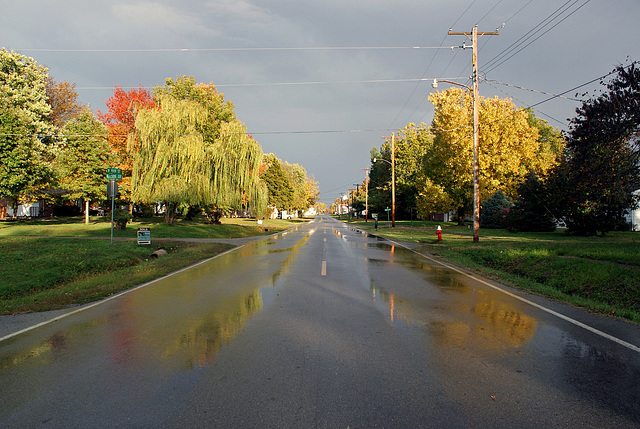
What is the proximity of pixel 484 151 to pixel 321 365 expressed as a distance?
3635 cm

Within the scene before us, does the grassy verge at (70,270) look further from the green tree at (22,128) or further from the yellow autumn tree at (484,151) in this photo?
the yellow autumn tree at (484,151)

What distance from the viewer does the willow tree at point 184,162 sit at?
28.8 m

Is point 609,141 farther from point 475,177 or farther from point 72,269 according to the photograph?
point 72,269

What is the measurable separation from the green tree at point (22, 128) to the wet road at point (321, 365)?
81.1 feet

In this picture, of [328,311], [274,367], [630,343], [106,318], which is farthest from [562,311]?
[106,318]

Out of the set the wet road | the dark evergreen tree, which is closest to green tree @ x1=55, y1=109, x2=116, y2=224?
the wet road

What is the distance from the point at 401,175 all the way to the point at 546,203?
105 ft

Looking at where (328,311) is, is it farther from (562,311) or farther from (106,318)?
(562,311)

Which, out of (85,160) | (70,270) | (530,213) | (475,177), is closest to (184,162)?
(85,160)

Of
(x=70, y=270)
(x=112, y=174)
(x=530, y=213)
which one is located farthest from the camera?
(x=530, y=213)

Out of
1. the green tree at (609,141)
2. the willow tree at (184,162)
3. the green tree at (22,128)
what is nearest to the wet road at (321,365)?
the green tree at (609,141)

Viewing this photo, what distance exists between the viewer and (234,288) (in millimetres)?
9070

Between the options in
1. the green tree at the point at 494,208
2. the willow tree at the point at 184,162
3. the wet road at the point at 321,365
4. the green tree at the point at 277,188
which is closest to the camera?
the wet road at the point at 321,365

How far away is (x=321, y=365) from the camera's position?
4398 mm
